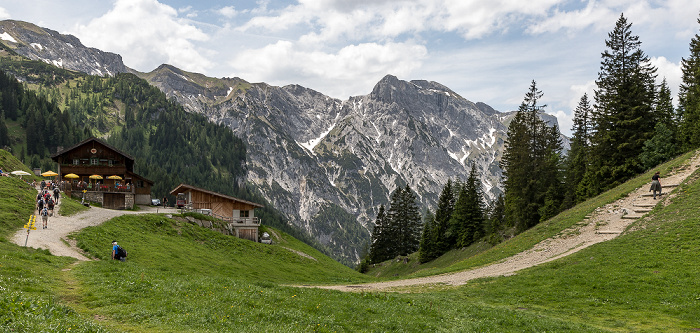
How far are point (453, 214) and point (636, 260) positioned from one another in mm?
59780

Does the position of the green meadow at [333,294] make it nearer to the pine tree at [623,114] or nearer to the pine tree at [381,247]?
the pine tree at [623,114]

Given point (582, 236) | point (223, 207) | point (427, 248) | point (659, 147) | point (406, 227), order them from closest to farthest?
point (582, 236) < point (659, 147) < point (223, 207) < point (427, 248) < point (406, 227)

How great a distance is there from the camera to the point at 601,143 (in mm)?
56125

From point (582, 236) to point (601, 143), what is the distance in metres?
23.5

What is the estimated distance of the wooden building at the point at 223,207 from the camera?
219 ft

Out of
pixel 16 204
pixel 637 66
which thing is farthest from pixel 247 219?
pixel 637 66

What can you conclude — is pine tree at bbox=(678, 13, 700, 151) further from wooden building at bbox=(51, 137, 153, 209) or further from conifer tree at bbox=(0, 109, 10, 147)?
conifer tree at bbox=(0, 109, 10, 147)

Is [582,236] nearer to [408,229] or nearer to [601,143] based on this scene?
[601,143]

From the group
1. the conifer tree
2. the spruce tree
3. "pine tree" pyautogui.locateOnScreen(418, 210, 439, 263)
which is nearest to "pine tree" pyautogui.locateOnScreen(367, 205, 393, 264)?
the spruce tree

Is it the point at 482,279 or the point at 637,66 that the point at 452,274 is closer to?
the point at 482,279

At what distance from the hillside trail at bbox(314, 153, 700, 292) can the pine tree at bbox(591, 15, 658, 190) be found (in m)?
9.73

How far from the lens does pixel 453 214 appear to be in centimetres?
8706

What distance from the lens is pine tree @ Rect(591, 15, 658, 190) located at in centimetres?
5403

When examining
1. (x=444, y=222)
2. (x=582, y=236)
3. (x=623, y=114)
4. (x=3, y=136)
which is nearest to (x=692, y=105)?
(x=623, y=114)
